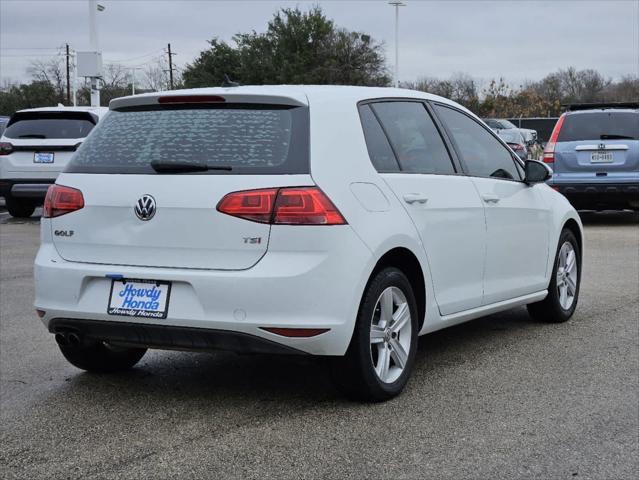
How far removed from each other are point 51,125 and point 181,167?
1264 centimetres

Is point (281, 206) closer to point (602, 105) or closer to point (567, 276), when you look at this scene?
point (567, 276)

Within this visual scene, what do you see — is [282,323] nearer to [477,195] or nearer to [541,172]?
[477,195]

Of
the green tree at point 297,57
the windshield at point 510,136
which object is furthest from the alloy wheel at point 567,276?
the green tree at point 297,57

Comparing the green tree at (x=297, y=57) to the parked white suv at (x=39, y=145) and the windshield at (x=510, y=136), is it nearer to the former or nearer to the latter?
the windshield at (x=510, y=136)

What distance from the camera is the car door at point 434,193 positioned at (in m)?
5.48

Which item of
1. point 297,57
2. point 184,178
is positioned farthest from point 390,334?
point 297,57

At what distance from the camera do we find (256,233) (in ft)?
15.6

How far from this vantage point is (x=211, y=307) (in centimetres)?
478

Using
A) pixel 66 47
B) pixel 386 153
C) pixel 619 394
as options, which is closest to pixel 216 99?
pixel 386 153

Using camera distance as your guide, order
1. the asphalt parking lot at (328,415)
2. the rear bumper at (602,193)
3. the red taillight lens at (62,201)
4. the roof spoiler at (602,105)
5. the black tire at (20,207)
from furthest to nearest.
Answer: the black tire at (20,207), the roof spoiler at (602,105), the rear bumper at (602,193), the red taillight lens at (62,201), the asphalt parking lot at (328,415)

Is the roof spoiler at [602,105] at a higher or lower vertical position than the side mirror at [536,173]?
higher

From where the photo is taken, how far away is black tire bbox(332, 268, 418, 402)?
4.98 m

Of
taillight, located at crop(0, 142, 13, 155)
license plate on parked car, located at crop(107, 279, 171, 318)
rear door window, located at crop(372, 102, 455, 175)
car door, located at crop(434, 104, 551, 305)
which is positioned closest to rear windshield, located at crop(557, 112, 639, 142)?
car door, located at crop(434, 104, 551, 305)

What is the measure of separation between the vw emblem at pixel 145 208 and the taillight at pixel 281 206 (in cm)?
42
